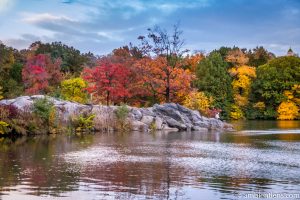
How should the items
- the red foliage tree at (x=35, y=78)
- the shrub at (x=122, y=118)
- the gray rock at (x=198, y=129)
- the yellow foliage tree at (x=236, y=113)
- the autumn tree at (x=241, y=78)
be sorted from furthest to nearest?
the autumn tree at (x=241, y=78), the yellow foliage tree at (x=236, y=113), the red foliage tree at (x=35, y=78), the gray rock at (x=198, y=129), the shrub at (x=122, y=118)

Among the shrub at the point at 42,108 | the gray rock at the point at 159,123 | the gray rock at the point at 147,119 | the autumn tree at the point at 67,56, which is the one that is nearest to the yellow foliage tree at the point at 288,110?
the autumn tree at the point at 67,56

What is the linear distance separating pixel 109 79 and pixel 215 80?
92.0ft

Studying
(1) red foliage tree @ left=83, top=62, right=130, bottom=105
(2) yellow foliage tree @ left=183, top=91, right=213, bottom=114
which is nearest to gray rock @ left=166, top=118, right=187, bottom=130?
(1) red foliage tree @ left=83, top=62, right=130, bottom=105

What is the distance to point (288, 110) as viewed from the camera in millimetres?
68000

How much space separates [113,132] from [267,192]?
957 inches

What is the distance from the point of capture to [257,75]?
233ft

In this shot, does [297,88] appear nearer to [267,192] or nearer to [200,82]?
[200,82]

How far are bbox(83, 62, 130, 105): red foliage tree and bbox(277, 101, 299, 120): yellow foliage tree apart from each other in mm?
32594

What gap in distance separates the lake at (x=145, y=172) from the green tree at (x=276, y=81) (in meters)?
46.8

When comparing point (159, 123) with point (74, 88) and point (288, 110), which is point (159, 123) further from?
point (288, 110)

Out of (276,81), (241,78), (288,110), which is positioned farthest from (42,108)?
(288,110)

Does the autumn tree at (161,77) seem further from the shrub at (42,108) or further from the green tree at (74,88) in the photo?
the shrub at (42,108)

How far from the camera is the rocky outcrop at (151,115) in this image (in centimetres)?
3453

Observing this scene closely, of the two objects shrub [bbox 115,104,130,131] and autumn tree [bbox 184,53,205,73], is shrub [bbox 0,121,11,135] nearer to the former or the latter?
shrub [bbox 115,104,130,131]
